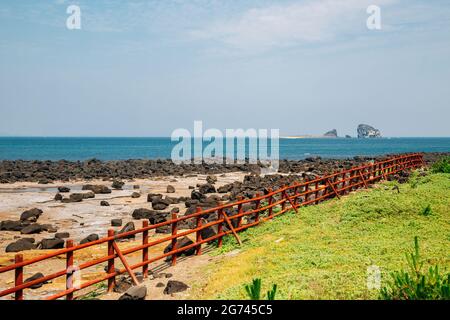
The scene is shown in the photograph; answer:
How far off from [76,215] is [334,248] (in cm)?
1481

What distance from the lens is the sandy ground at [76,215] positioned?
37.4 ft

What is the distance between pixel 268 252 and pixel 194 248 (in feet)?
9.56

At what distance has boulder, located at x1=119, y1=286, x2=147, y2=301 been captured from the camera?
344 inches

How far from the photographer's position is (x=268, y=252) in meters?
11.1

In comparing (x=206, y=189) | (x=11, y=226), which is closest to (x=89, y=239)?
(x=11, y=226)

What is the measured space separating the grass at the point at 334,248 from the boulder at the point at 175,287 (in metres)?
0.28

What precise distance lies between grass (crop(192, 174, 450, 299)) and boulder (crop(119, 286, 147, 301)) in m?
1.10

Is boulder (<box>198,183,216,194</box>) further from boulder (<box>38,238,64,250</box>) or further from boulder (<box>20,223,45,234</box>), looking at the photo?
boulder (<box>38,238,64,250</box>)

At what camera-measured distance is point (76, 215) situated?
2178 cm

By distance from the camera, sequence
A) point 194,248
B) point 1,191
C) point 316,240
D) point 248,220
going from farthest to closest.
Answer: point 1,191
point 248,220
point 194,248
point 316,240

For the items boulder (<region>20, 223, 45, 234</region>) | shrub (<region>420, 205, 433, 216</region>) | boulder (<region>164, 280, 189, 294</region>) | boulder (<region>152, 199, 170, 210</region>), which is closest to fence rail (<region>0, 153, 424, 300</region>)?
boulder (<region>164, 280, 189, 294</region>)

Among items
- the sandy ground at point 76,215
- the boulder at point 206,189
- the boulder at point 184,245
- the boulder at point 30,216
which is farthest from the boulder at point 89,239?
the boulder at point 206,189
